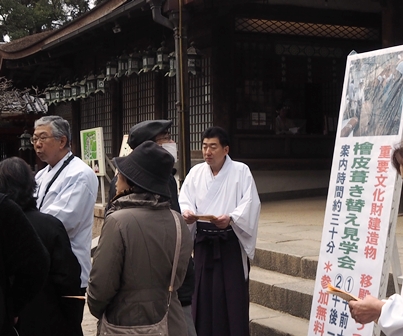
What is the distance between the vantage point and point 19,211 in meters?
2.89

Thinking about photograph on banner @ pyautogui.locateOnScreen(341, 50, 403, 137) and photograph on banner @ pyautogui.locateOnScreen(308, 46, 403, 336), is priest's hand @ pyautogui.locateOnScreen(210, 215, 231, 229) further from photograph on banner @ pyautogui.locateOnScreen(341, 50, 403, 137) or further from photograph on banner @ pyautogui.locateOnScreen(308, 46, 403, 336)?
photograph on banner @ pyautogui.locateOnScreen(341, 50, 403, 137)

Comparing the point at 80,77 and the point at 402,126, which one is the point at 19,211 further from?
the point at 80,77

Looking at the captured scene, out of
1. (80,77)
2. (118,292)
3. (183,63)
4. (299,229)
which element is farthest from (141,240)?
(80,77)

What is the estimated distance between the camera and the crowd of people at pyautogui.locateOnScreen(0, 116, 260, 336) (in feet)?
9.88

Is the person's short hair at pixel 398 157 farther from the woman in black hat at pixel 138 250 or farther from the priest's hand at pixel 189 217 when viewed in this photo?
the priest's hand at pixel 189 217

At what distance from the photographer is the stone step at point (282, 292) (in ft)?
→ 18.9

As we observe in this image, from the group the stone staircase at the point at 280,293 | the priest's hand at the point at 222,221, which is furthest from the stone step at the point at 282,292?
the priest's hand at the point at 222,221

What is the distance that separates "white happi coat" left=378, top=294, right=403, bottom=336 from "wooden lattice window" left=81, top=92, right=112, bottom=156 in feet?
43.6

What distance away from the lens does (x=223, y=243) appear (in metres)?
5.21

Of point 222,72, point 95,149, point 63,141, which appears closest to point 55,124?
point 63,141

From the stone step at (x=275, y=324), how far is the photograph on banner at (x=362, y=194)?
79 centimetres

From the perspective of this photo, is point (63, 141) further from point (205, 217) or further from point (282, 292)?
point (282, 292)

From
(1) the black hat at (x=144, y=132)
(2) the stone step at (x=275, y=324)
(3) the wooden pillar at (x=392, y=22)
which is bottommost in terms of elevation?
(2) the stone step at (x=275, y=324)

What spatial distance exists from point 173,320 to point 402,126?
85.1 inches
